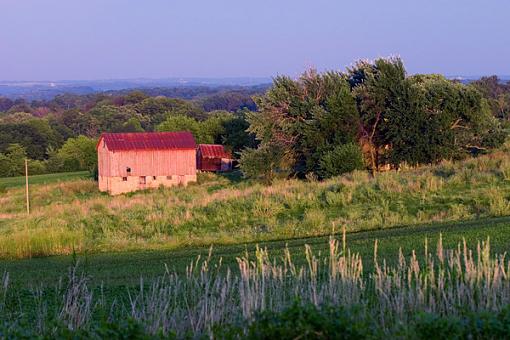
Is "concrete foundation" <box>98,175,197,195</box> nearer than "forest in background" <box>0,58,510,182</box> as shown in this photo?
No

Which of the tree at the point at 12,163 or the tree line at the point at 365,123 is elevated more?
the tree line at the point at 365,123

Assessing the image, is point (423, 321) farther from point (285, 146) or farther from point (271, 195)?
point (285, 146)

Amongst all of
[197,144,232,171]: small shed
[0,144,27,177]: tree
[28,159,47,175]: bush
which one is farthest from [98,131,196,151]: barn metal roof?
[0,144,27,177]: tree

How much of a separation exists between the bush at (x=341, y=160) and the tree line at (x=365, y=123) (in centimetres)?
6

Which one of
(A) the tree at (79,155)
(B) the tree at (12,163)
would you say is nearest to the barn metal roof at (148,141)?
(A) the tree at (79,155)

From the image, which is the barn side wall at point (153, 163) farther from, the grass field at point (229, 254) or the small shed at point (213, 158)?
the grass field at point (229, 254)

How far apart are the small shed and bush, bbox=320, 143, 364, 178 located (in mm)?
17300

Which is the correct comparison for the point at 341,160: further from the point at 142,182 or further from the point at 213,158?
the point at 213,158

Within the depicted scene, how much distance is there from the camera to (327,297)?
7.44m

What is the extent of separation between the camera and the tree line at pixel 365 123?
4431 centimetres

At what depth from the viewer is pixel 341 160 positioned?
139 ft

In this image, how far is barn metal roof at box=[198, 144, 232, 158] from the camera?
195 feet

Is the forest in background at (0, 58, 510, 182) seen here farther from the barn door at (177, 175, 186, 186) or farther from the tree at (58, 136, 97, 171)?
the tree at (58, 136, 97, 171)

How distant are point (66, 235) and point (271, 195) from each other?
33.0 feet
